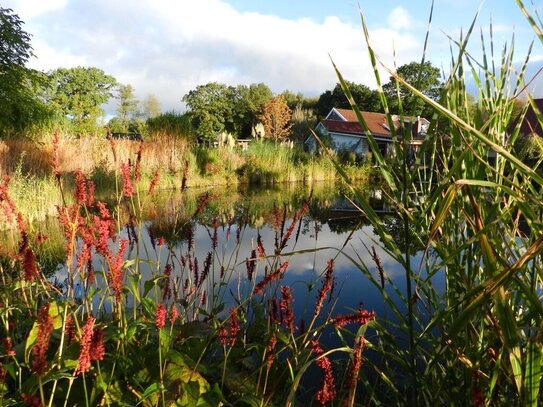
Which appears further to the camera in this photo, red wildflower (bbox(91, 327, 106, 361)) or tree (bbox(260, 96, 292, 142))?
tree (bbox(260, 96, 292, 142))

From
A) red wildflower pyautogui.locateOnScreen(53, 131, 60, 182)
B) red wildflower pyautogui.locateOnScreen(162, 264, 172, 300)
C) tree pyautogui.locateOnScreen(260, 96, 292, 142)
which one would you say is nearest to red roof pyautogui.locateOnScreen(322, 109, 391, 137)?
tree pyautogui.locateOnScreen(260, 96, 292, 142)

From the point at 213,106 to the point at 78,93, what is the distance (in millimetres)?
13702

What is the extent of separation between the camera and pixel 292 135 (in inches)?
1211

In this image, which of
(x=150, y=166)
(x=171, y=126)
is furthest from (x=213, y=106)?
(x=150, y=166)

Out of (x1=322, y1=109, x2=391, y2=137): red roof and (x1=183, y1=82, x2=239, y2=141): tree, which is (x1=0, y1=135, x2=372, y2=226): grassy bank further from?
(x1=183, y1=82, x2=239, y2=141): tree

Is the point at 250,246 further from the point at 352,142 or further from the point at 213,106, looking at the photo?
the point at 213,106

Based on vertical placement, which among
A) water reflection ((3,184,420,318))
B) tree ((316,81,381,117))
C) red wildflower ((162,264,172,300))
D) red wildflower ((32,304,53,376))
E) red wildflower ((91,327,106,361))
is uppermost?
tree ((316,81,381,117))

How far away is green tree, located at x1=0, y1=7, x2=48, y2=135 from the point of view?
1171 centimetres

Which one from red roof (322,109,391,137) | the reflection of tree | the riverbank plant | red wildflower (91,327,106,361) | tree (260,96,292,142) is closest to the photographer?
the riverbank plant

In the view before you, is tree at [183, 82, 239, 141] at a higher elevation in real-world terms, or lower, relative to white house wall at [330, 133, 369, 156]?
higher

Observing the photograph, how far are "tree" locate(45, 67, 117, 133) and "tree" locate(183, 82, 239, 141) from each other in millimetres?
9299

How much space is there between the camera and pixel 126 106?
154 ft

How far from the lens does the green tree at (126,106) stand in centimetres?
4588

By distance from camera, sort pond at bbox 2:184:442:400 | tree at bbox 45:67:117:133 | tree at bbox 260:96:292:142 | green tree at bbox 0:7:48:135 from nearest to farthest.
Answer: pond at bbox 2:184:442:400
green tree at bbox 0:7:48:135
tree at bbox 260:96:292:142
tree at bbox 45:67:117:133
